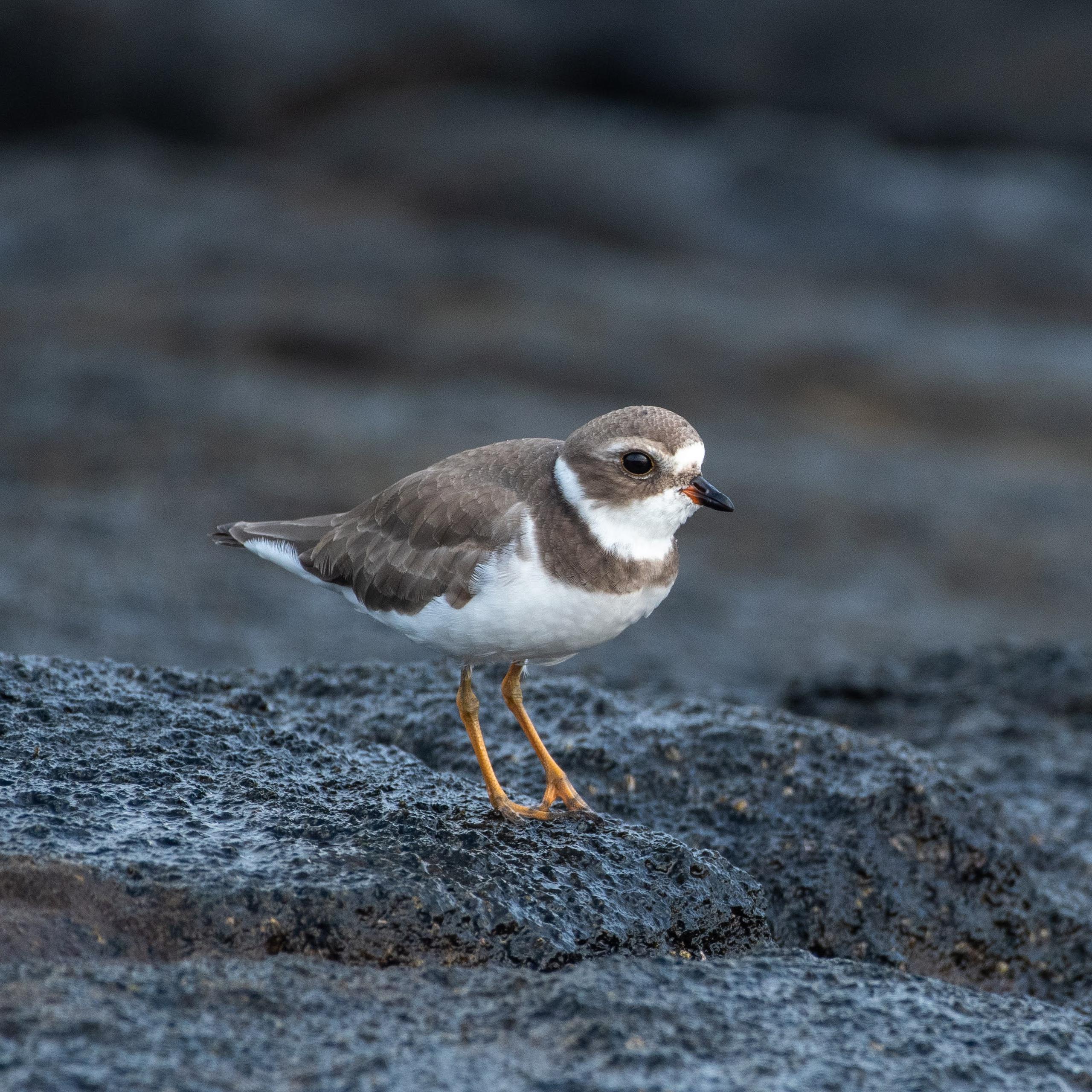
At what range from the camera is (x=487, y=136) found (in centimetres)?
2086

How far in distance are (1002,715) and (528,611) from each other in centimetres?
382

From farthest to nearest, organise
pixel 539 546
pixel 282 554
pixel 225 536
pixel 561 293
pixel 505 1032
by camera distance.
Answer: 1. pixel 561 293
2. pixel 225 536
3. pixel 282 554
4. pixel 539 546
5. pixel 505 1032

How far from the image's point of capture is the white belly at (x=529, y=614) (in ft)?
13.8

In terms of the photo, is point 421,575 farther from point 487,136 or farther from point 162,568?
point 487,136

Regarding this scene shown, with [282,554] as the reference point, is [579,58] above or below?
above

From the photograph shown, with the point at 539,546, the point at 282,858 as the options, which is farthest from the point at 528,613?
the point at 282,858

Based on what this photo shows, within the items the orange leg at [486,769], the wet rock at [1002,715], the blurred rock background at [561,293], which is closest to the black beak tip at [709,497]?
the orange leg at [486,769]

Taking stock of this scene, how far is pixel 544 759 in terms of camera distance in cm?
471

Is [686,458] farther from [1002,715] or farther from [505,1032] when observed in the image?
[1002,715]

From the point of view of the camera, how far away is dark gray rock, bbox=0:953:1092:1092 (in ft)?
9.39

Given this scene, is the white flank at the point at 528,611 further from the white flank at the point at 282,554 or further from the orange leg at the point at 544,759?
the white flank at the point at 282,554

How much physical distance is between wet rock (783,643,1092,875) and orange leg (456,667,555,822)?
2.29m

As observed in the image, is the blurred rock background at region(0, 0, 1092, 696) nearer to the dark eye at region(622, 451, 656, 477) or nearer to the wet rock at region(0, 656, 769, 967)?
the wet rock at region(0, 656, 769, 967)

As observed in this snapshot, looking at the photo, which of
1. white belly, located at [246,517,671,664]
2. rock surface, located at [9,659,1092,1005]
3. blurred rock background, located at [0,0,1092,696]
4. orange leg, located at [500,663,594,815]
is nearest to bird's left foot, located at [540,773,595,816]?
orange leg, located at [500,663,594,815]
